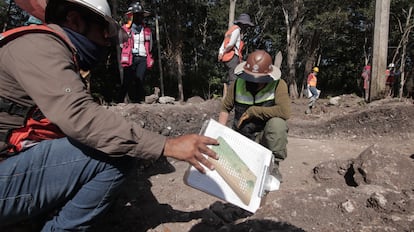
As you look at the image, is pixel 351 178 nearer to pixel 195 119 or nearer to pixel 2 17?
pixel 195 119

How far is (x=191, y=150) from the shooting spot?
140 cm

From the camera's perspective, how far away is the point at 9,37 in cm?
138

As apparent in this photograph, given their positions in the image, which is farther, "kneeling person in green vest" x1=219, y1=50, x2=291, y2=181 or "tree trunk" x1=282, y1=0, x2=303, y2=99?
"tree trunk" x1=282, y1=0, x2=303, y2=99

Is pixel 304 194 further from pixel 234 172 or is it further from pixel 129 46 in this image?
pixel 129 46

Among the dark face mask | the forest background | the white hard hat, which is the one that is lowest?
the forest background

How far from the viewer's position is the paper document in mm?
1532

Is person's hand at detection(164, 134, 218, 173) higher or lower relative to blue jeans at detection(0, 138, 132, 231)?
higher

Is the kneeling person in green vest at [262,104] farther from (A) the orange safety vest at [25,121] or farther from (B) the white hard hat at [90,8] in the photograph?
(A) the orange safety vest at [25,121]

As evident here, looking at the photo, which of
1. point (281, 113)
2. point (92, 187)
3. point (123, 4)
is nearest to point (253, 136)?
point (281, 113)

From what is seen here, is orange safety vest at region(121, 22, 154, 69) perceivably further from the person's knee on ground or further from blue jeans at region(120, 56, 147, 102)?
the person's knee on ground

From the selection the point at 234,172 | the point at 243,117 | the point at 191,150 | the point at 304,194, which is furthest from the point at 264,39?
the point at 191,150

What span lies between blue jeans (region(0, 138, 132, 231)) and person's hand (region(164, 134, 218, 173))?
0.28 meters

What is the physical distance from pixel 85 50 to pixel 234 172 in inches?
36.5

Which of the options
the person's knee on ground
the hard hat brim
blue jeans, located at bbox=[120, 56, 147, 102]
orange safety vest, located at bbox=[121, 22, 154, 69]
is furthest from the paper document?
blue jeans, located at bbox=[120, 56, 147, 102]
